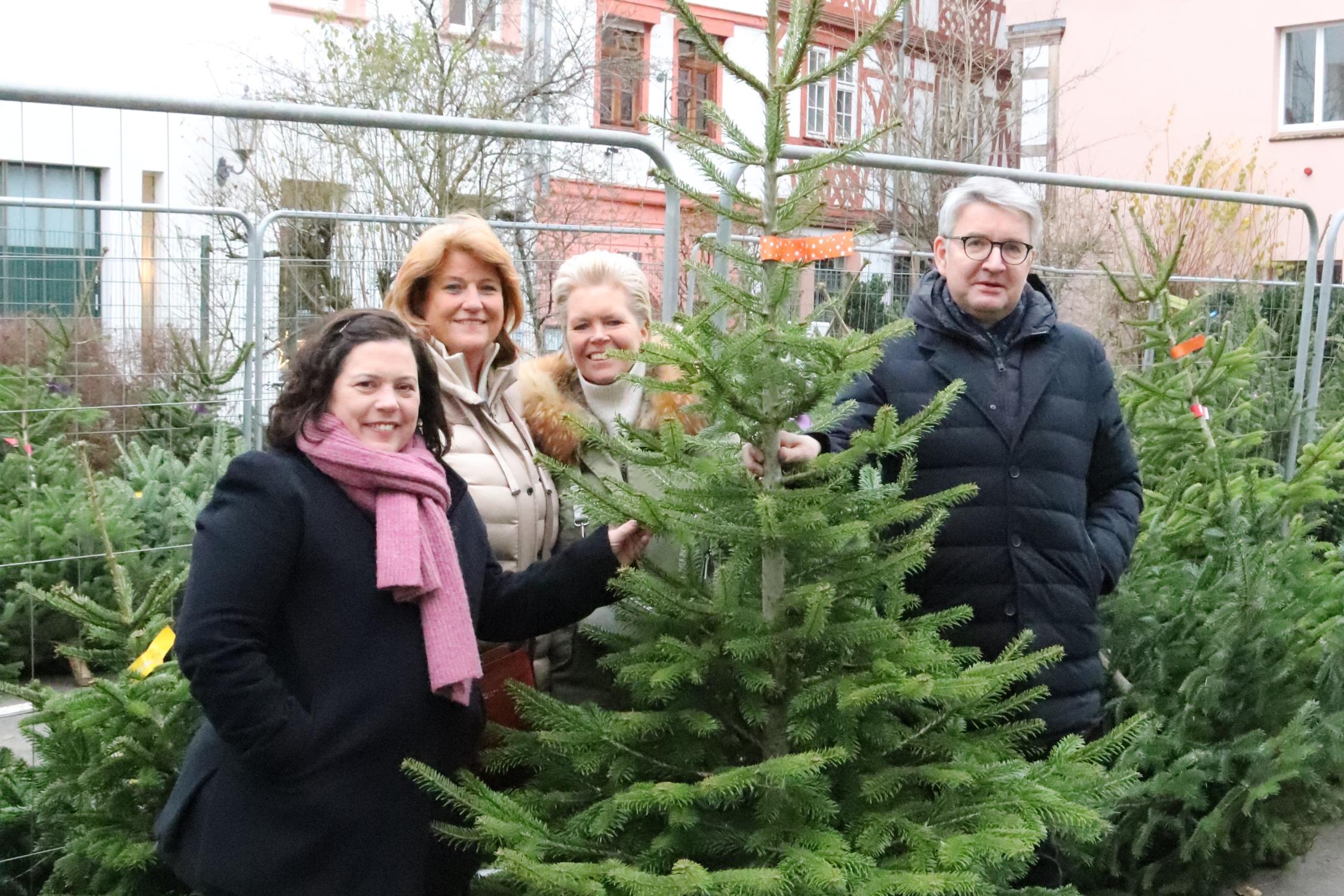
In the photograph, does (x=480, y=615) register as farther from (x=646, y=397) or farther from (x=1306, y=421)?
(x=1306, y=421)

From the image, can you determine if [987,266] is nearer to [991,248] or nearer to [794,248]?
[991,248]

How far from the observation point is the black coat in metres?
2.60

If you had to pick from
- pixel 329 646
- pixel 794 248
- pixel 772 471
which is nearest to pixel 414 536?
pixel 329 646

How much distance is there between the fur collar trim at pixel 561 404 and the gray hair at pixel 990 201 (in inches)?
31.2

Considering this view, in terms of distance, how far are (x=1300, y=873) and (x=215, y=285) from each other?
4614 millimetres

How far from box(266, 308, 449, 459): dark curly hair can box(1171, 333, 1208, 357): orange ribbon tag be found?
319 centimetres

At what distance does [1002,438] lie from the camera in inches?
135

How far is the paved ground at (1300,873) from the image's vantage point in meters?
4.71

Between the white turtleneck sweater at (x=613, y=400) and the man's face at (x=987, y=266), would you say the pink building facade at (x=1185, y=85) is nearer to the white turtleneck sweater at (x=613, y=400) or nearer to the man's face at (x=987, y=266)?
the man's face at (x=987, y=266)

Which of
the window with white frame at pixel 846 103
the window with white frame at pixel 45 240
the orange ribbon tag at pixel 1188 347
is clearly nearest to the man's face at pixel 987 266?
the orange ribbon tag at pixel 1188 347

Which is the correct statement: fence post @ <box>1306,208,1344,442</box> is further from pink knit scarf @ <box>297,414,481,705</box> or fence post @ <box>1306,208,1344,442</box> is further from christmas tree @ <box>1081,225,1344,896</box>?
pink knit scarf @ <box>297,414,481,705</box>

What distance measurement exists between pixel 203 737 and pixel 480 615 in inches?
23.6

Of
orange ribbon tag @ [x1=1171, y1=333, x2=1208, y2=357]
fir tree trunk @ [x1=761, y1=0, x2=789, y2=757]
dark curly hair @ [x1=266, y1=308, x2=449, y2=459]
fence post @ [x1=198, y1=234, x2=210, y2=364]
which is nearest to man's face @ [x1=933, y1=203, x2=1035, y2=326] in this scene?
fir tree trunk @ [x1=761, y1=0, x2=789, y2=757]

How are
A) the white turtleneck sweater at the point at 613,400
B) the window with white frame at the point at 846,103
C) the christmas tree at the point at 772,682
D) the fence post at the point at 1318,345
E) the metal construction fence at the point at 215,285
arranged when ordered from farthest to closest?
the window with white frame at the point at 846,103, the fence post at the point at 1318,345, the metal construction fence at the point at 215,285, the white turtleneck sweater at the point at 613,400, the christmas tree at the point at 772,682
